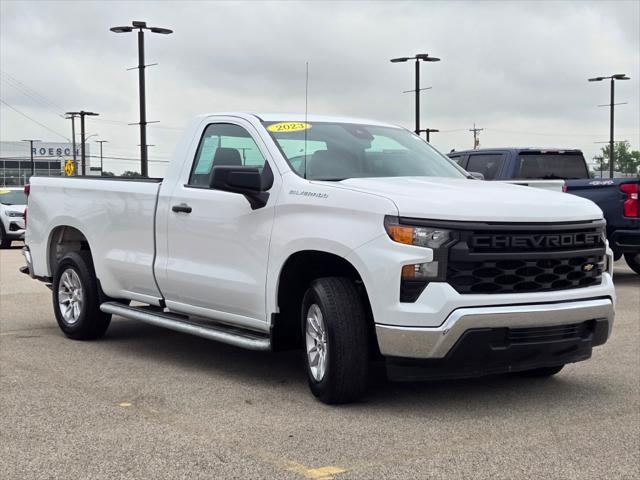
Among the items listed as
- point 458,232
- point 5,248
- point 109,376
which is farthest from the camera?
point 5,248

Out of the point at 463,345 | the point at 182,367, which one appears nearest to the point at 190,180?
the point at 182,367

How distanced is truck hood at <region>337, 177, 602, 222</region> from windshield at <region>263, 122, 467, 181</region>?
1.28 ft

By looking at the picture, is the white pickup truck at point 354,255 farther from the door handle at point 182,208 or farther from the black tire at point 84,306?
the black tire at point 84,306

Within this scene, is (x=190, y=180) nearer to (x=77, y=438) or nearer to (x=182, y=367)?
(x=182, y=367)

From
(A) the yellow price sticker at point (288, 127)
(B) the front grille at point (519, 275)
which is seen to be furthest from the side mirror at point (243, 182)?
(B) the front grille at point (519, 275)

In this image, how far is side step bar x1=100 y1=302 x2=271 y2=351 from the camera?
20.2ft

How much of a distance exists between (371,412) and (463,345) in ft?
2.43

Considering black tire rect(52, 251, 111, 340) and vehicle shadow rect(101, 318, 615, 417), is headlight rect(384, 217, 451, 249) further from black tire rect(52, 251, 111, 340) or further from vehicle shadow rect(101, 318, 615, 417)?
black tire rect(52, 251, 111, 340)

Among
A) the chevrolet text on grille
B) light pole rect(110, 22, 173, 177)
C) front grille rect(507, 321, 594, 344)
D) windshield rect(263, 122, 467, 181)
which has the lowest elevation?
front grille rect(507, 321, 594, 344)

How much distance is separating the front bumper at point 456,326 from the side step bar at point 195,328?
113cm

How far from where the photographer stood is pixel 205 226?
666cm

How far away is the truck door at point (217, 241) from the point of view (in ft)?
20.5

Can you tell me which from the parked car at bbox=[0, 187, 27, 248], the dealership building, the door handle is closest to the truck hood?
the door handle

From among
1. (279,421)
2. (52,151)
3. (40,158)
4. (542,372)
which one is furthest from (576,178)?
(40,158)
